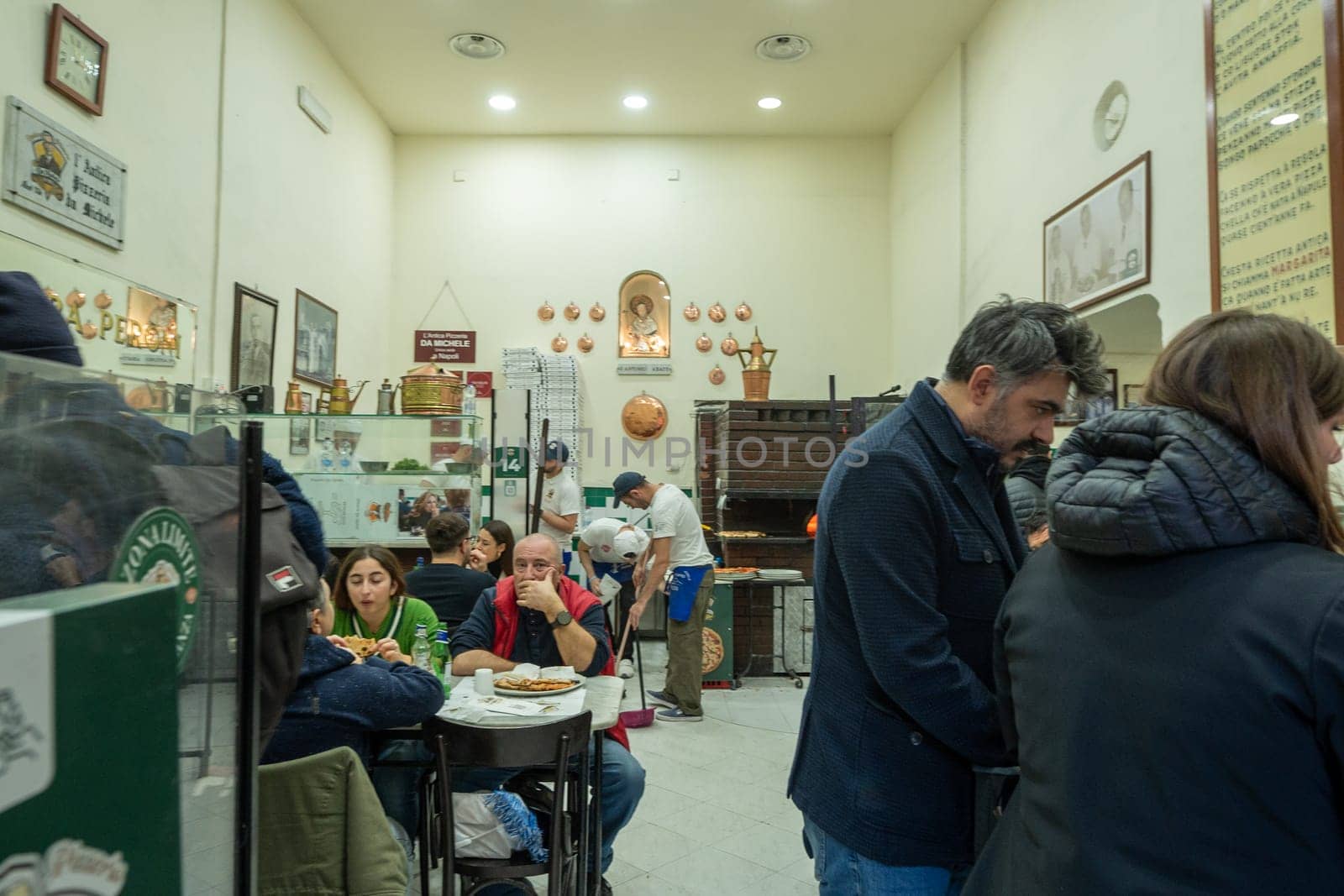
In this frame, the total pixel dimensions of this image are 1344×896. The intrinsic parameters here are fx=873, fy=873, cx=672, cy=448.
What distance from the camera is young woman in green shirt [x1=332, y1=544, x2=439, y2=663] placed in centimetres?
344

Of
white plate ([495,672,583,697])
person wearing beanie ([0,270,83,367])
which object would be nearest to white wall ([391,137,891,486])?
white plate ([495,672,583,697])

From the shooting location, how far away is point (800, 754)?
1696mm

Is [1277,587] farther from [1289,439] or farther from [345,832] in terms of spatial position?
[345,832]

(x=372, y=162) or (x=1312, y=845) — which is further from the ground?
(x=372, y=162)

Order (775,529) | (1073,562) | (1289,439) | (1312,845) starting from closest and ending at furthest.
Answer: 1. (1312,845)
2. (1289,439)
3. (1073,562)
4. (775,529)

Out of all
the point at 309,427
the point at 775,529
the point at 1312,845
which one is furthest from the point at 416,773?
the point at 775,529

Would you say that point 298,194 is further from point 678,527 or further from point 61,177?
point 678,527

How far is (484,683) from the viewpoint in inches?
118

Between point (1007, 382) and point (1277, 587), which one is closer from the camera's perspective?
point (1277, 587)

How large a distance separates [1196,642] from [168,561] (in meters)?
1.04

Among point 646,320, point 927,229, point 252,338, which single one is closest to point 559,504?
point 252,338

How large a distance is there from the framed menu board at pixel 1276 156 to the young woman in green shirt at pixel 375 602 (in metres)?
3.48

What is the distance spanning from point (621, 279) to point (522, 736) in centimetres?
697

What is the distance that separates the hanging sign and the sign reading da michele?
14.0ft
